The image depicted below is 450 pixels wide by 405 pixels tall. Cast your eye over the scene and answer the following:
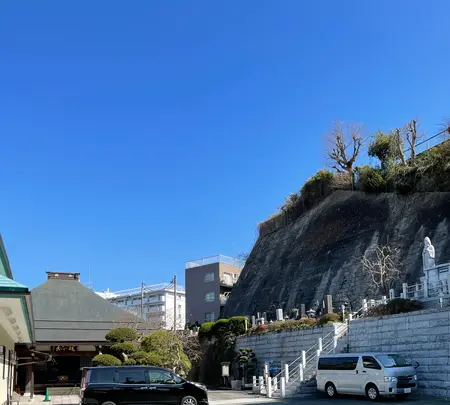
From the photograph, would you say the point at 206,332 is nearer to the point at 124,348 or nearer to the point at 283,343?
the point at 283,343

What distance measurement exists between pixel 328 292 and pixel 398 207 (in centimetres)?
730

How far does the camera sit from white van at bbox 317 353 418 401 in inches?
714

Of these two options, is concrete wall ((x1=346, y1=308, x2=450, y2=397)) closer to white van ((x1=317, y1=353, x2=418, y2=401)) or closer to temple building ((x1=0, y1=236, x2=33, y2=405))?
white van ((x1=317, y1=353, x2=418, y2=401))

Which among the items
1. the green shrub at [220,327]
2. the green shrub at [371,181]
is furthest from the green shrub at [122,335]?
the green shrub at [371,181]

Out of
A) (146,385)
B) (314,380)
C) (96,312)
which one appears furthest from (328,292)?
(146,385)

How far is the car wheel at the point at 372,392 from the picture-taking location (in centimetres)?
1842

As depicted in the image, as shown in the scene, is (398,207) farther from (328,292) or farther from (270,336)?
(270,336)

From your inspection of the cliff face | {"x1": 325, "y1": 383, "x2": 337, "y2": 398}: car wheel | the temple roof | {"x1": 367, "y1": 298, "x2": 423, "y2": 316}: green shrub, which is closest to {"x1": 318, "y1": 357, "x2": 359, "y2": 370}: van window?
{"x1": 325, "y1": 383, "x2": 337, "y2": 398}: car wheel

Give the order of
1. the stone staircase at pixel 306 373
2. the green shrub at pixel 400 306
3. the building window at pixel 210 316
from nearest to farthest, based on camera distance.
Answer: the green shrub at pixel 400 306
the stone staircase at pixel 306 373
the building window at pixel 210 316

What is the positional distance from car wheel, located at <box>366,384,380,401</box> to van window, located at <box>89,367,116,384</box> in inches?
359

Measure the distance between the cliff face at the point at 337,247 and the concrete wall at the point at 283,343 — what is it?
4.86 meters

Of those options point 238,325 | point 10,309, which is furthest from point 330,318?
point 10,309

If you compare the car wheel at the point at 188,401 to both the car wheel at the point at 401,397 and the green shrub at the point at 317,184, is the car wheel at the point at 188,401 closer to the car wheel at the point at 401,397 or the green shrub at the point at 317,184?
the car wheel at the point at 401,397

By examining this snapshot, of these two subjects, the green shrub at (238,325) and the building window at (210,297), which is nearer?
the green shrub at (238,325)
